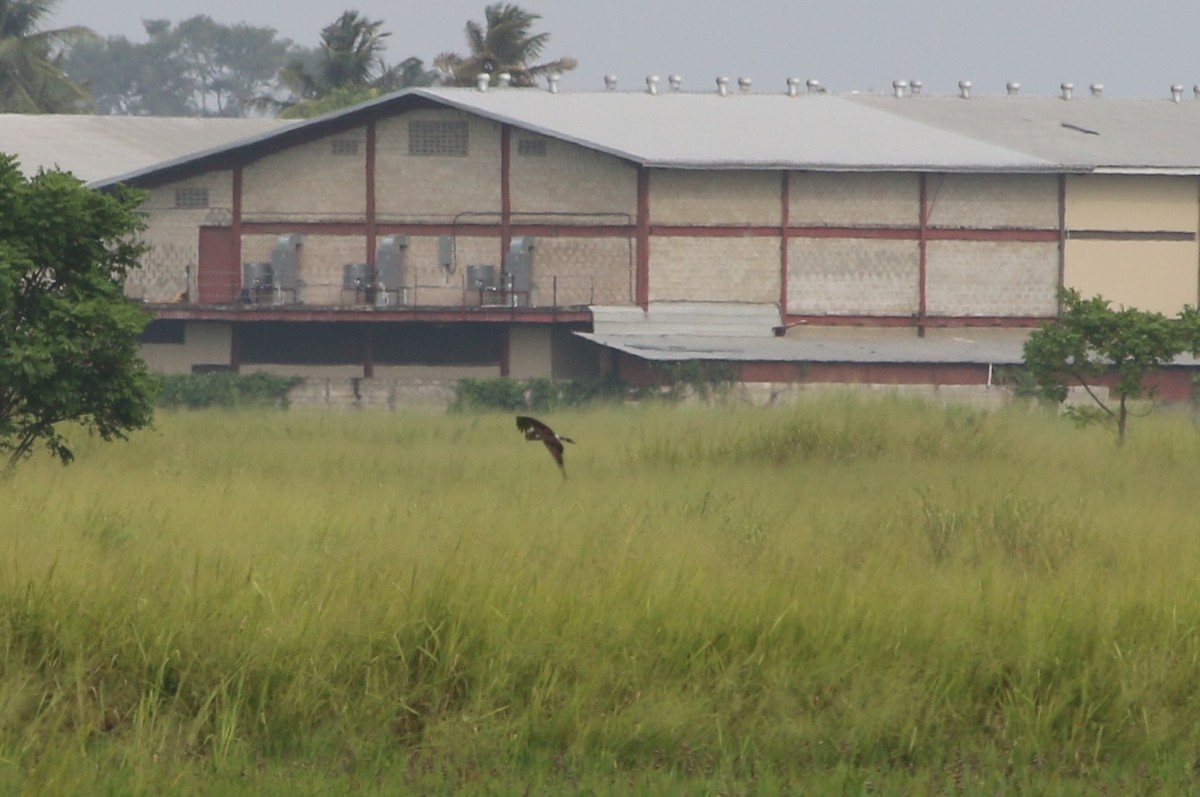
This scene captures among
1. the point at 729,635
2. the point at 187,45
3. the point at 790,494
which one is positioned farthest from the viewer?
the point at 187,45

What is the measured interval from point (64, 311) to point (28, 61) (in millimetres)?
50339

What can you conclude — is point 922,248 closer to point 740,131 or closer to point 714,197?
point 714,197

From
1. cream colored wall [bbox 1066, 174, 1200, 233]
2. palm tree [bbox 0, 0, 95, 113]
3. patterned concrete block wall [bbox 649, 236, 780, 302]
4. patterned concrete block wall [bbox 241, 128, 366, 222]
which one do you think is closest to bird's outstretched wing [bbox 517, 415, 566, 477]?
patterned concrete block wall [bbox 649, 236, 780, 302]

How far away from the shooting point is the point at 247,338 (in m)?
47.4

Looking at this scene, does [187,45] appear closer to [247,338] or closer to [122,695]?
[247,338]

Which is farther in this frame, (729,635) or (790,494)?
(790,494)

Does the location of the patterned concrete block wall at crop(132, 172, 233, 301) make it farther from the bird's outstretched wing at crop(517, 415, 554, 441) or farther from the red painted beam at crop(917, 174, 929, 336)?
the bird's outstretched wing at crop(517, 415, 554, 441)

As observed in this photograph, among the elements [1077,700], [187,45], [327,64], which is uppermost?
[187,45]

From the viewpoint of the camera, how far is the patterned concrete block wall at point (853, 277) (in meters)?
47.3

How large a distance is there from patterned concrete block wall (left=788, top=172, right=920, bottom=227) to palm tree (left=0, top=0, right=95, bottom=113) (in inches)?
1222

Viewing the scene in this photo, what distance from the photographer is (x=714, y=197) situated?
46656 millimetres

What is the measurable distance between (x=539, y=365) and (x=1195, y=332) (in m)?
19.9

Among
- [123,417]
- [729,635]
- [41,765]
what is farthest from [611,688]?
[123,417]

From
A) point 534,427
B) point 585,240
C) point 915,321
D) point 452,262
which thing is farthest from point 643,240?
point 534,427
